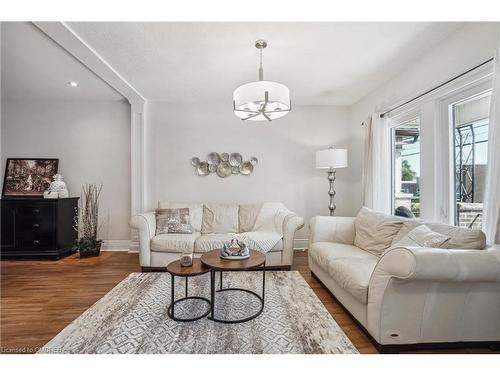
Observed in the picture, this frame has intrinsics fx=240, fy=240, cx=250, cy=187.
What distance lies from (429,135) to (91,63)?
3.78 m

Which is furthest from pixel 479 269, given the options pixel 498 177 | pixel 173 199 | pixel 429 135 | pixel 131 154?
pixel 131 154

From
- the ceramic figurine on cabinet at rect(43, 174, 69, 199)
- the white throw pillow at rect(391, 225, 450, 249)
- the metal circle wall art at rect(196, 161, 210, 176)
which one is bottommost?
the white throw pillow at rect(391, 225, 450, 249)

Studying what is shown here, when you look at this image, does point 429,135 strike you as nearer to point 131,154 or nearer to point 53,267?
point 131,154

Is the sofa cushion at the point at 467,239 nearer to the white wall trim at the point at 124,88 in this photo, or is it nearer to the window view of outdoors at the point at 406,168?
the window view of outdoors at the point at 406,168

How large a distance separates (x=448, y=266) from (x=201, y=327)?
1712 mm

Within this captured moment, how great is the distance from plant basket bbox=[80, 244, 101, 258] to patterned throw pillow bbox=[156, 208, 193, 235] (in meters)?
1.32

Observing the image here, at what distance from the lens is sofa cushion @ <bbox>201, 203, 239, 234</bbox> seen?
3.63 meters

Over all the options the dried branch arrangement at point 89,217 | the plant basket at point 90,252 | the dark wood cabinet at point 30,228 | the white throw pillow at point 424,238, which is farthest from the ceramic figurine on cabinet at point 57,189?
the white throw pillow at point 424,238

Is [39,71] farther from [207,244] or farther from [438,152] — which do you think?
[438,152]

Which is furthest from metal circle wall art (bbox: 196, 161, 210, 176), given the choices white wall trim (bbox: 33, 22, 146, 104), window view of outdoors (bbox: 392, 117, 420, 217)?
window view of outdoors (bbox: 392, 117, 420, 217)

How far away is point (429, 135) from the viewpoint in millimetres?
2537

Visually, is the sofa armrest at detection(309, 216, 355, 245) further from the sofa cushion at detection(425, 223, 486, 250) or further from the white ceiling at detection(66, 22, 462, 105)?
the white ceiling at detection(66, 22, 462, 105)

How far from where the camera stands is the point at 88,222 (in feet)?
13.0

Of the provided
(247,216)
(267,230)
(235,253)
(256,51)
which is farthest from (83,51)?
(267,230)
